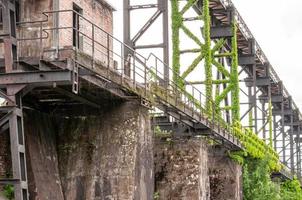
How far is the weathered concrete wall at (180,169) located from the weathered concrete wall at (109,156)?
5.28 m

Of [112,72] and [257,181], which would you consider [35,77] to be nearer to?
[112,72]

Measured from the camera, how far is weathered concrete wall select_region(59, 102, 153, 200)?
756 inches

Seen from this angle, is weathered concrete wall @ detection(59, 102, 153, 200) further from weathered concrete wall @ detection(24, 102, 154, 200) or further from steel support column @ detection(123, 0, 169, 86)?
steel support column @ detection(123, 0, 169, 86)

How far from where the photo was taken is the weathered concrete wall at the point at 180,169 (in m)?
25.4

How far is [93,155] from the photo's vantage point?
1984cm

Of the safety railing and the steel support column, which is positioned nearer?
the safety railing

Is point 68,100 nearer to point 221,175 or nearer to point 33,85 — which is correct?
point 33,85

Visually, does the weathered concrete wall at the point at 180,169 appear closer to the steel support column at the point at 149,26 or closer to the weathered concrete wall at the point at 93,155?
the steel support column at the point at 149,26

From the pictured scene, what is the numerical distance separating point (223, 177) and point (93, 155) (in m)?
12.2

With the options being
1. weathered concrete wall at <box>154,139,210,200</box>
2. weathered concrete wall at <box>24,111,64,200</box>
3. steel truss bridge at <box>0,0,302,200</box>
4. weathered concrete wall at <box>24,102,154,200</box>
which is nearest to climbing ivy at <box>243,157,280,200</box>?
steel truss bridge at <box>0,0,302,200</box>

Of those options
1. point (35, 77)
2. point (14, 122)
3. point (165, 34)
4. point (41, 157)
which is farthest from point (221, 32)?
point (14, 122)

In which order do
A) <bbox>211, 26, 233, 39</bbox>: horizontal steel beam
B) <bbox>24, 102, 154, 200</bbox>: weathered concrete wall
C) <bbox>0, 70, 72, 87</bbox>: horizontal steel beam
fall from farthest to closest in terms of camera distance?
<bbox>211, 26, 233, 39</bbox>: horizontal steel beam < <bbox>24, 102, 154, 200</bbox>: weathered concrete wall < <bbox>0, 70, 72, 87</bbox>: horizontal steel beam

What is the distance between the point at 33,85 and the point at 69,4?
4.04 metres

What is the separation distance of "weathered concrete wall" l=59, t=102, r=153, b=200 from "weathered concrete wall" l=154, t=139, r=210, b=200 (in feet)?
17.3
